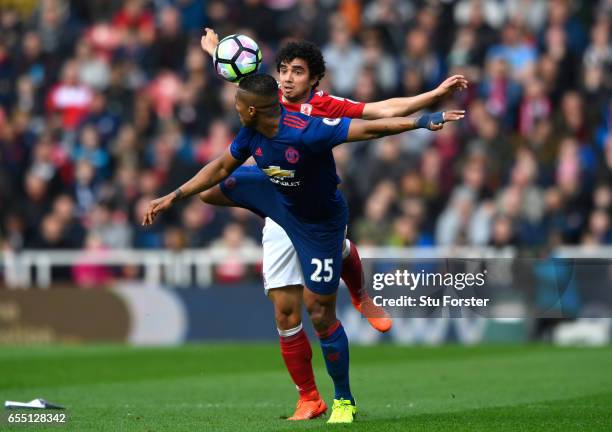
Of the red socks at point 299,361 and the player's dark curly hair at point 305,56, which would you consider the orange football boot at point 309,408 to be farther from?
the player's dark curly hair at point 305,56

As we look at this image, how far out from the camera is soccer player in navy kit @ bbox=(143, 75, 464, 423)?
9.77m

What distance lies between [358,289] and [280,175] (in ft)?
5.63

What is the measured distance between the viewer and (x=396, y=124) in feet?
30.7

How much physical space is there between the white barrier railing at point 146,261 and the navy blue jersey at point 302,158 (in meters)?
9.33

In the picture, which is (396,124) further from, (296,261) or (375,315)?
(375,315)

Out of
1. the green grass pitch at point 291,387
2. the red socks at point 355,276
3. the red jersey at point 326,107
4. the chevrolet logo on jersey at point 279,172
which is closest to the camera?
the chevrolet logo on jersey at point 279,172

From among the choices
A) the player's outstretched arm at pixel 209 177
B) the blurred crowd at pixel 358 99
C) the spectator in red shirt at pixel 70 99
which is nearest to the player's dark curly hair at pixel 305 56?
the player's outstretched arm at pixel 209 177

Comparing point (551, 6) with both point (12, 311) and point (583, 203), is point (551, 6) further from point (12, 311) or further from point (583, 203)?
point (12, 311)

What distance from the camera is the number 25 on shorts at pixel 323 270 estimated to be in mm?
10148

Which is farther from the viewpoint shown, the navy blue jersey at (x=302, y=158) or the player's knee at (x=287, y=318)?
the player's knee at (x=287, y=318)

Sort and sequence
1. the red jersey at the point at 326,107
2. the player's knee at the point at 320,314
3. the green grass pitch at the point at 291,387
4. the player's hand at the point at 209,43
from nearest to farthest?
the green grass pitch at the point at 291,387 → the player's knee at the point at 320,314 → the red jersey at the point at 326,107 → the player's hand at the point at 209,43

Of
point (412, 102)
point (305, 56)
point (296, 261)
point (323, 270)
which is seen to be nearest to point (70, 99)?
point (305, 56)

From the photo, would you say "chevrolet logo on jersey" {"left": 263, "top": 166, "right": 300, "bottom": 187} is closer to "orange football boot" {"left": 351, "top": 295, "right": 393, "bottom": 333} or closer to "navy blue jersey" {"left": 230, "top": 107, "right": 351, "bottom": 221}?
"navy blue jersey" {"left": 230, "top": 107, "right": 351, "bottom": 221}

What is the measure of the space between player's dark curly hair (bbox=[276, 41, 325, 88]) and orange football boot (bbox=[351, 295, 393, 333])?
1850 millimetres
